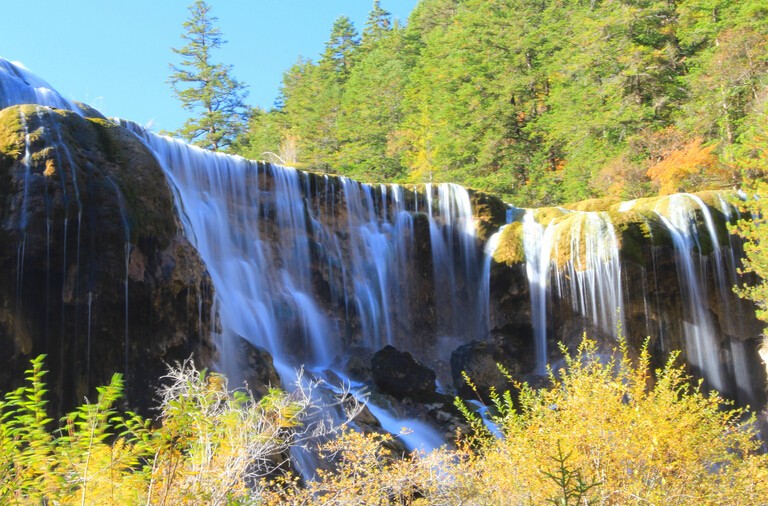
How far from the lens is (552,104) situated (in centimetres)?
3356

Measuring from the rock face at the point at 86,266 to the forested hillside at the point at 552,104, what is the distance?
617 inches

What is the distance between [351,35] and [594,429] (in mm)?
53738

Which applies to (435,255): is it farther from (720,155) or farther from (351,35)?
(351,35)

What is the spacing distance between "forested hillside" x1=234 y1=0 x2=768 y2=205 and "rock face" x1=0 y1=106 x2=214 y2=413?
1567cm

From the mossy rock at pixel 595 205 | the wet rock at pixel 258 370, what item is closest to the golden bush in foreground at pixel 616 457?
the wet rock at pixel 258 370

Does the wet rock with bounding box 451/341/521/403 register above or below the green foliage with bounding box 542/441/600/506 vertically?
below

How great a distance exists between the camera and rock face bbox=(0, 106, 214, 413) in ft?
32.7

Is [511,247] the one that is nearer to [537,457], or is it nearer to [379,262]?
[379,262]

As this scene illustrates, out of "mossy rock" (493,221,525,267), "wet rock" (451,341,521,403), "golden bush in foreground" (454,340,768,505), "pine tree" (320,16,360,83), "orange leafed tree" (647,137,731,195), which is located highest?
"pine tree" (320,16,360,83)

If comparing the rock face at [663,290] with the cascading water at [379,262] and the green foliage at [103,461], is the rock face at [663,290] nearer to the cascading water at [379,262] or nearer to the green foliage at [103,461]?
the cascading water at [379,262]

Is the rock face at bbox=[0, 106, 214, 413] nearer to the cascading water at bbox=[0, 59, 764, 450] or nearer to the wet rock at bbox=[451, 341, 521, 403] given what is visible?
the cascading water at bbox=[0, 59, 764, 450]

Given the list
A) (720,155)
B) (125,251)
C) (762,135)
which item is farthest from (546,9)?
(125,251)

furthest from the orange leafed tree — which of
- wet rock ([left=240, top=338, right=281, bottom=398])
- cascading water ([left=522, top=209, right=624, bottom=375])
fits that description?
wet rock ([left=240, top=338, right=281, bottom=398])

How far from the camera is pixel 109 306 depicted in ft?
34.7
